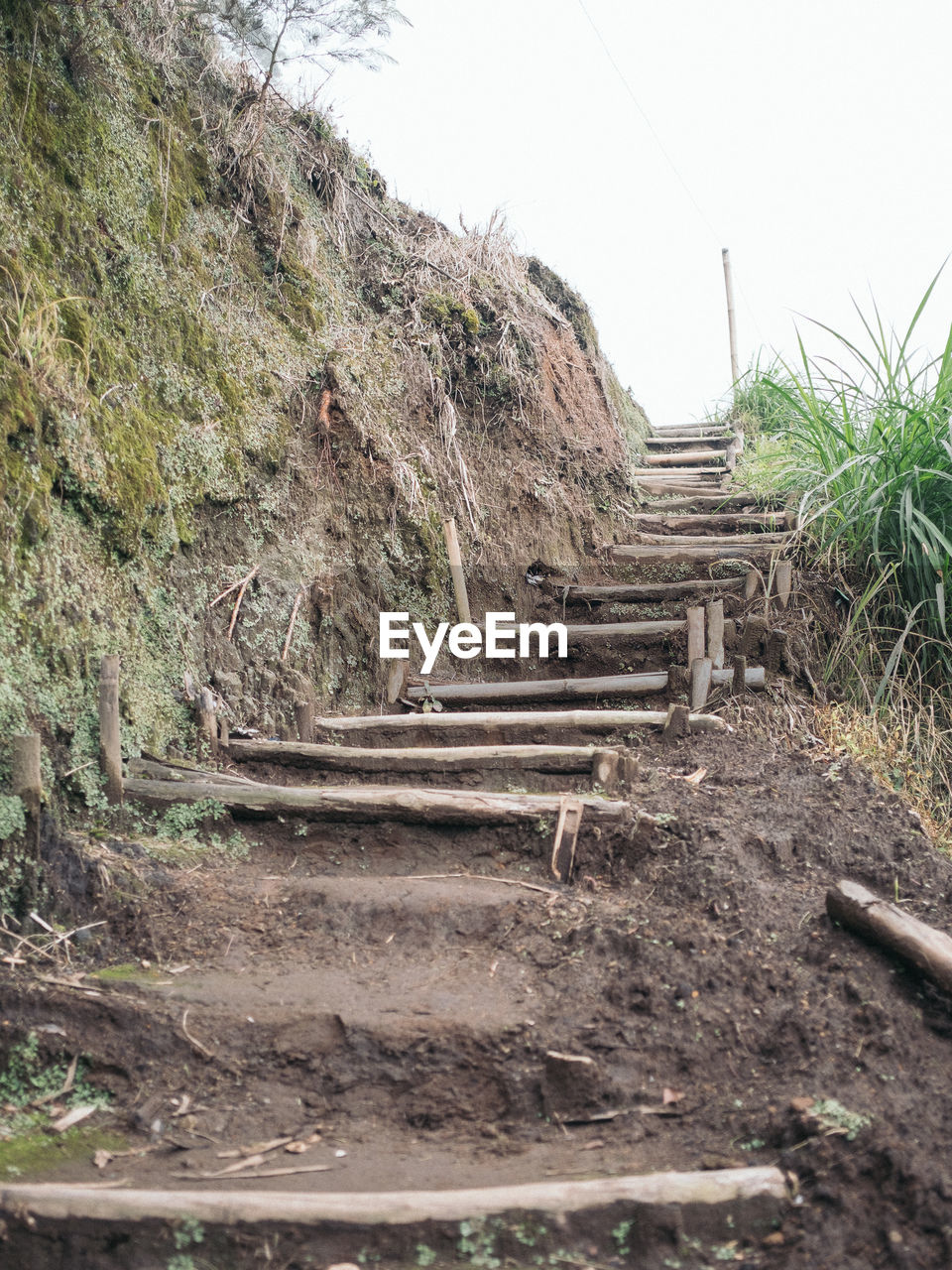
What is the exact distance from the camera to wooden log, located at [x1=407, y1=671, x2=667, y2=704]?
16.3 ft

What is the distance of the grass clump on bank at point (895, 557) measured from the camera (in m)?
4.48

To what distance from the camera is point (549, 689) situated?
5090 mm

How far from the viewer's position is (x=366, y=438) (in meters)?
5.37

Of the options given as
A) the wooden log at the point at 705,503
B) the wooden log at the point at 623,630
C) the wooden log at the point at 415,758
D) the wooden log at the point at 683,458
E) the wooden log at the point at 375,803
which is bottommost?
the wooden log at the point at 375,803

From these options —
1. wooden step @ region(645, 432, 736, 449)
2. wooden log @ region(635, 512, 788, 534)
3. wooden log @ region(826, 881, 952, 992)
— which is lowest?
wooden log @ region(826, 881, 952, 992)

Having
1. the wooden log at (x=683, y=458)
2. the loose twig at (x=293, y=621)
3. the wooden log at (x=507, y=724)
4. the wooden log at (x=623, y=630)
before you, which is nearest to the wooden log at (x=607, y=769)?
the wooden log at (x=507, y=724)

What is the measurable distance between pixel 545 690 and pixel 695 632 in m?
0.83

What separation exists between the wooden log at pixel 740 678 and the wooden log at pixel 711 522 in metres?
1.73

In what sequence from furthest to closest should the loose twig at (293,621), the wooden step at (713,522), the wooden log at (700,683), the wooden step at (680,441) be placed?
the wooden step at (680,441), the wooden step at (713,522), the wooden log at (700,683), the loose twig at (293,621)

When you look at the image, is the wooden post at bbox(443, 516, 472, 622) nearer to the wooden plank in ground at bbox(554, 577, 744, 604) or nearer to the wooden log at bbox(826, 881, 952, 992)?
the wooden plank in ground at bbox(554, 577, 744, 604)

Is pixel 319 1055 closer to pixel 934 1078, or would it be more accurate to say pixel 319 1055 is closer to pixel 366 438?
pixel 934 1078

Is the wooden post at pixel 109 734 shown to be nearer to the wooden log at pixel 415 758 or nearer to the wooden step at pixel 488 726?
the wooden log at pixel 415 758

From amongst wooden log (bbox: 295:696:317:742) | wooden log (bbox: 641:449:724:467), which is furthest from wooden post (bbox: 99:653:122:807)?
wooden log (bbox: 641:449:724:467)

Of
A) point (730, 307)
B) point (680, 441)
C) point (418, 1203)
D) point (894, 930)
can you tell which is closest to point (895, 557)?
point (894, 930)
